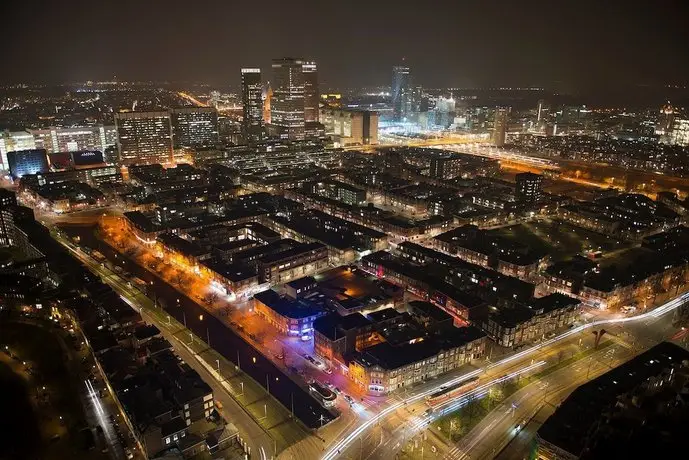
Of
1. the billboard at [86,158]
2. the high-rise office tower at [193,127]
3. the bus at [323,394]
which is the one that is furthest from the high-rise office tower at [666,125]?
the billboard at [86,158]

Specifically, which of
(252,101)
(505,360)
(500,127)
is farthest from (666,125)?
(505,360)

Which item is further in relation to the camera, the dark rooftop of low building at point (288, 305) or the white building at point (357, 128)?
the white building at point (357, 128)

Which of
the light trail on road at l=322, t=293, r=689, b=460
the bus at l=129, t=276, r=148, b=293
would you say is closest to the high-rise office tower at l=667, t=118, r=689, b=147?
the light trail on road at l=322, t=293, r=689, b=460

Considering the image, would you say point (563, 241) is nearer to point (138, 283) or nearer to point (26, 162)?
point (138, 283)

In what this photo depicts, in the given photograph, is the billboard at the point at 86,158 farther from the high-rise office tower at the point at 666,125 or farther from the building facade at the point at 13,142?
the high-rise office tower at the point at 666,125

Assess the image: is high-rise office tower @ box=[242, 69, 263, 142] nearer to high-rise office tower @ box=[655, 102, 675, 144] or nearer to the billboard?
the billboard

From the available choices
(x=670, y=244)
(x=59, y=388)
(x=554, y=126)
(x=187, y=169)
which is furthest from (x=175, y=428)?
(x=554, y=126)
